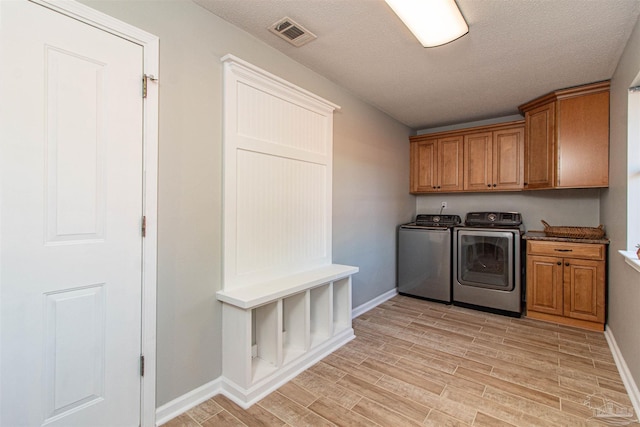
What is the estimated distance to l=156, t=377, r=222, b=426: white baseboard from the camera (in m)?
1.66

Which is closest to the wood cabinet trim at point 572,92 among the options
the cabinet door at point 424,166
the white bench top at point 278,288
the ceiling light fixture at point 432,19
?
the cabinet door at point 424,166

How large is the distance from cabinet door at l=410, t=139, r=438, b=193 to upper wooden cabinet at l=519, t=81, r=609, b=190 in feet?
4.03

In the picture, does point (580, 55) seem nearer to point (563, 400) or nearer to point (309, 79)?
point (309, 79)

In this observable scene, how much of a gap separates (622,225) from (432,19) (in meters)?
2.18

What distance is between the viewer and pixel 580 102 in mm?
2904

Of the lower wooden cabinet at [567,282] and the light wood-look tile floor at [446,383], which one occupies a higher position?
the lower wooden cabinet at [567,282]

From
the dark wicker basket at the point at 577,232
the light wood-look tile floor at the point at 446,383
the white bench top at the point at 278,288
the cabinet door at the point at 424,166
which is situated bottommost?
the light wood-look tile floor at the point at 446,383

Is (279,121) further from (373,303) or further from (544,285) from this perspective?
(544,285)

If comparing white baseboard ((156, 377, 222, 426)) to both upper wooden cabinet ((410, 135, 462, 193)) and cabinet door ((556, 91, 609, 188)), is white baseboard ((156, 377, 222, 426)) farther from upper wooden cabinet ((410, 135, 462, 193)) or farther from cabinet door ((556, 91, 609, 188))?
cabinet door ((556, 91, 609, 188))

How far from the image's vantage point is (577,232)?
3.12 m

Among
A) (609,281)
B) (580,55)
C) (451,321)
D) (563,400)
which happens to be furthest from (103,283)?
Result: (609,281)

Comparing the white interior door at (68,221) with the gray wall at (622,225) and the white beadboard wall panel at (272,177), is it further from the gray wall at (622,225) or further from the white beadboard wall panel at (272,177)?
the gray wall at (622,225)

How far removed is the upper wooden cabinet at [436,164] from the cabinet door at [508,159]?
44cm

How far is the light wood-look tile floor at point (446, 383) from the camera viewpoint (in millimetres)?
1687
